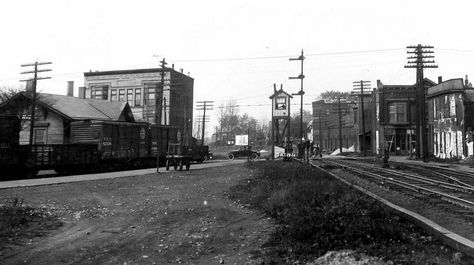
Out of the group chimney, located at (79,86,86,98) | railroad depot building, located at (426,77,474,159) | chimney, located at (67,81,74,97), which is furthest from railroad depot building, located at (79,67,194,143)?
railroad depot building, located at (426,77,474,159)

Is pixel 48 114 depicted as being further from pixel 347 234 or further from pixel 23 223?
pixel 347 234

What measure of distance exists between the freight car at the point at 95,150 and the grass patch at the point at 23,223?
47.4 feet

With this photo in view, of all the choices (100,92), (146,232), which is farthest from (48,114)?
(146,232)

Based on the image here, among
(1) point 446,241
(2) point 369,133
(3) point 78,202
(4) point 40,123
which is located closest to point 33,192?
(3) point 78,202

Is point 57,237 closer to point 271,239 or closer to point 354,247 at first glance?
point 271,239

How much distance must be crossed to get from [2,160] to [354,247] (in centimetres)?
2205

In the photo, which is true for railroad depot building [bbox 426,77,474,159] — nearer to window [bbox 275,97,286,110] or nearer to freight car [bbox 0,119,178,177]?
window [bbox 275,97,286,110]

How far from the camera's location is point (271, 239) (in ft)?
23.7

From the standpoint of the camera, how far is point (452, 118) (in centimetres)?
4162

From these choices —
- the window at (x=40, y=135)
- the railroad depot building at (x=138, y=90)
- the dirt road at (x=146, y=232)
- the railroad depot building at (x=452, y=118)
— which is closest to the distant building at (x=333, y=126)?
the railroad depot building at (x=138, y=90)

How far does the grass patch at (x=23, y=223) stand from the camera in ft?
27.9

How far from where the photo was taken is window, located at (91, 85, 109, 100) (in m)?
65.2

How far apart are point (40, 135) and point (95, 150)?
1170 cm

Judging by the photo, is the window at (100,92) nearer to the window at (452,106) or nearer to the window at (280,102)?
the window at (280,102)
